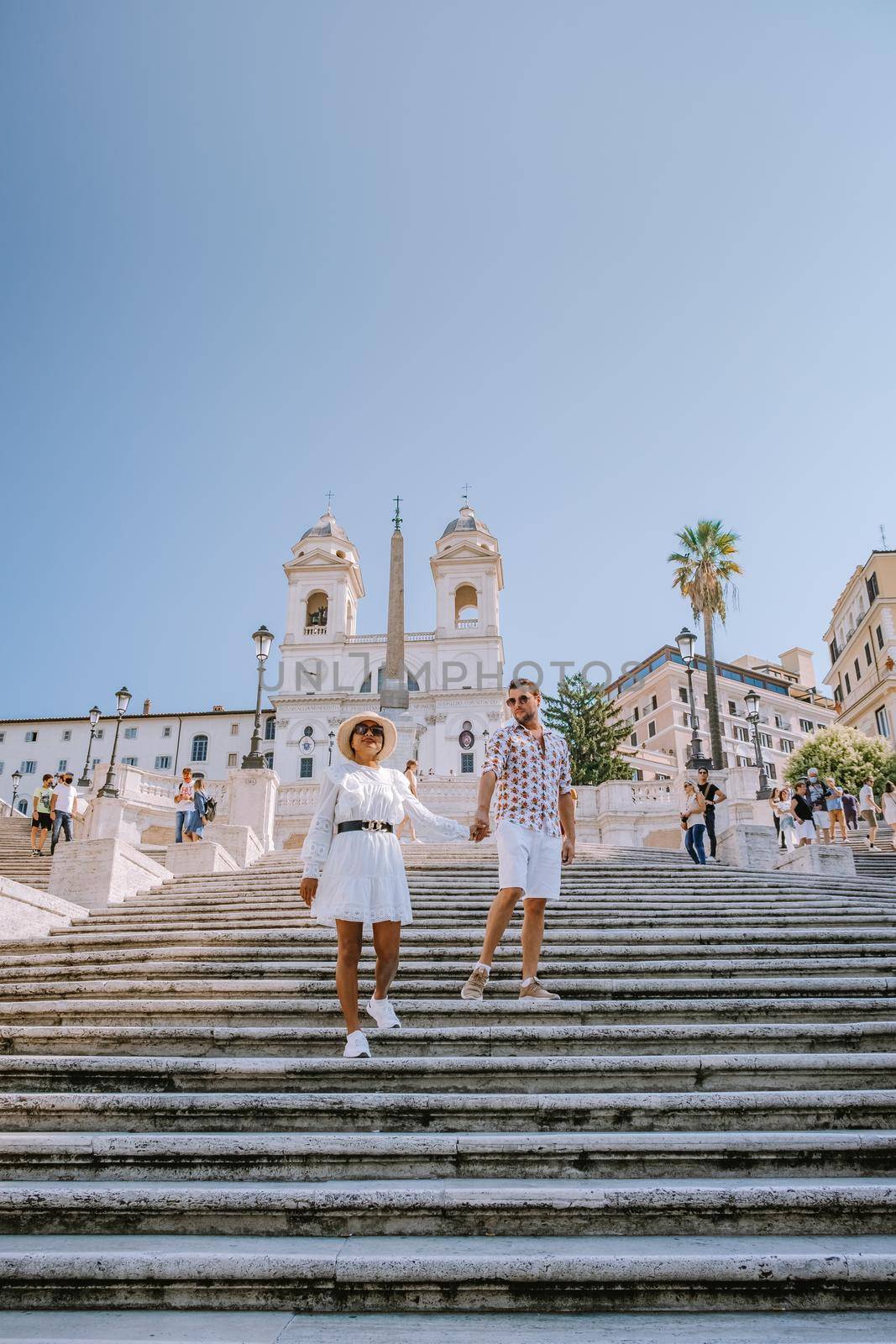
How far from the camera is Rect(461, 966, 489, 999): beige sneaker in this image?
5.44 metres

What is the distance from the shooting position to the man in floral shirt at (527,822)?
5512 mm

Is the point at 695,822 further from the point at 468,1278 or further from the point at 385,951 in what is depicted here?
the point at 468,1278

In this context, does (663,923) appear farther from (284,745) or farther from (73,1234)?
(284,745)

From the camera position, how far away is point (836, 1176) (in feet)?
12.2

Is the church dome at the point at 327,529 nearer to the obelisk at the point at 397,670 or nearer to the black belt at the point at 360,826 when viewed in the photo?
the obelisk at the point at 397,670

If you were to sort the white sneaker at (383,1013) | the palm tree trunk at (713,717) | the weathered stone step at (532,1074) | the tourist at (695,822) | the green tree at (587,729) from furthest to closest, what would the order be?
the green tree at (587,729)
the palm tree trunk at (713,717)
the tourist at (695,822)
the white sneaker at (383,1013)
the weathered stone step at (532,1074)

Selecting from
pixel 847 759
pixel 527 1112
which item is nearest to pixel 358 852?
pixel 527 1112

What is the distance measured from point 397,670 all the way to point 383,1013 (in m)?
31.3

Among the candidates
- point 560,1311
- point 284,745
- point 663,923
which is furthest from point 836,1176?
point 284,745

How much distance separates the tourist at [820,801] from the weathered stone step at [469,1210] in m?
16.8

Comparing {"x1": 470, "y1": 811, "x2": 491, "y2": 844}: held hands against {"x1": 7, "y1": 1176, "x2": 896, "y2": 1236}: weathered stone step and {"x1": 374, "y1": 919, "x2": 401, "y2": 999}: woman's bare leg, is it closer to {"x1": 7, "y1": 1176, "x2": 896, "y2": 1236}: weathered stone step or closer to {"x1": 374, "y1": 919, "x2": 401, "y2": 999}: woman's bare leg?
{"x1": 374, "y1": 919, "x2": 401, "y2": 999}: woman's bare leg

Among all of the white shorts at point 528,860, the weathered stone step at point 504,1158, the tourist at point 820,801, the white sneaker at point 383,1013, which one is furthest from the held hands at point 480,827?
the tourist at point 820,801

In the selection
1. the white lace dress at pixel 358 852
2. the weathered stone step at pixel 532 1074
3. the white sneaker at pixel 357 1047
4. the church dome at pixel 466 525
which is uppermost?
the church dome at pixel 466 525

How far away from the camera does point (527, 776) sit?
582 centimetres
